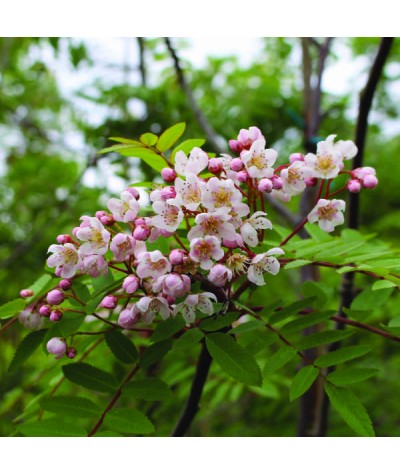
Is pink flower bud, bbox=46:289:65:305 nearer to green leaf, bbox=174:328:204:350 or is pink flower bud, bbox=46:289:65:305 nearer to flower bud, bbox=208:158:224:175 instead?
green leaf, bbox=174:328:204:350

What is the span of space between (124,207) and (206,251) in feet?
0.54

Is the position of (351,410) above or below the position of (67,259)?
below

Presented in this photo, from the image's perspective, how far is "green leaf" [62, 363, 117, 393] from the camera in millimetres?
871

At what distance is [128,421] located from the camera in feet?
2.78

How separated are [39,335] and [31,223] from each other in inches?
97.2

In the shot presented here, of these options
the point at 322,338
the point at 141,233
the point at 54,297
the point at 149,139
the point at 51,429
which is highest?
the point at 149,139

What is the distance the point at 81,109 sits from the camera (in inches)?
120

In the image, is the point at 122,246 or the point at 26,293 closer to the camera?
the point at 122,246

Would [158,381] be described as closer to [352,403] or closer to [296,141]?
[352,403]

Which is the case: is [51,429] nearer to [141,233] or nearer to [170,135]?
[141,233]

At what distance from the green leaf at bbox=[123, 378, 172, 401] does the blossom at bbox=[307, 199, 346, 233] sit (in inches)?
13.7

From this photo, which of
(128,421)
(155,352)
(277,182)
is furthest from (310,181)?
(128,421)

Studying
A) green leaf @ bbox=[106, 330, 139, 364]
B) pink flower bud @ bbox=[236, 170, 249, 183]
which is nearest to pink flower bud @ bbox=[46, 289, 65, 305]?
green leaf @ bbox=[106, 330, 139, 364]

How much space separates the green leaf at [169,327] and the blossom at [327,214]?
0.26 meters
